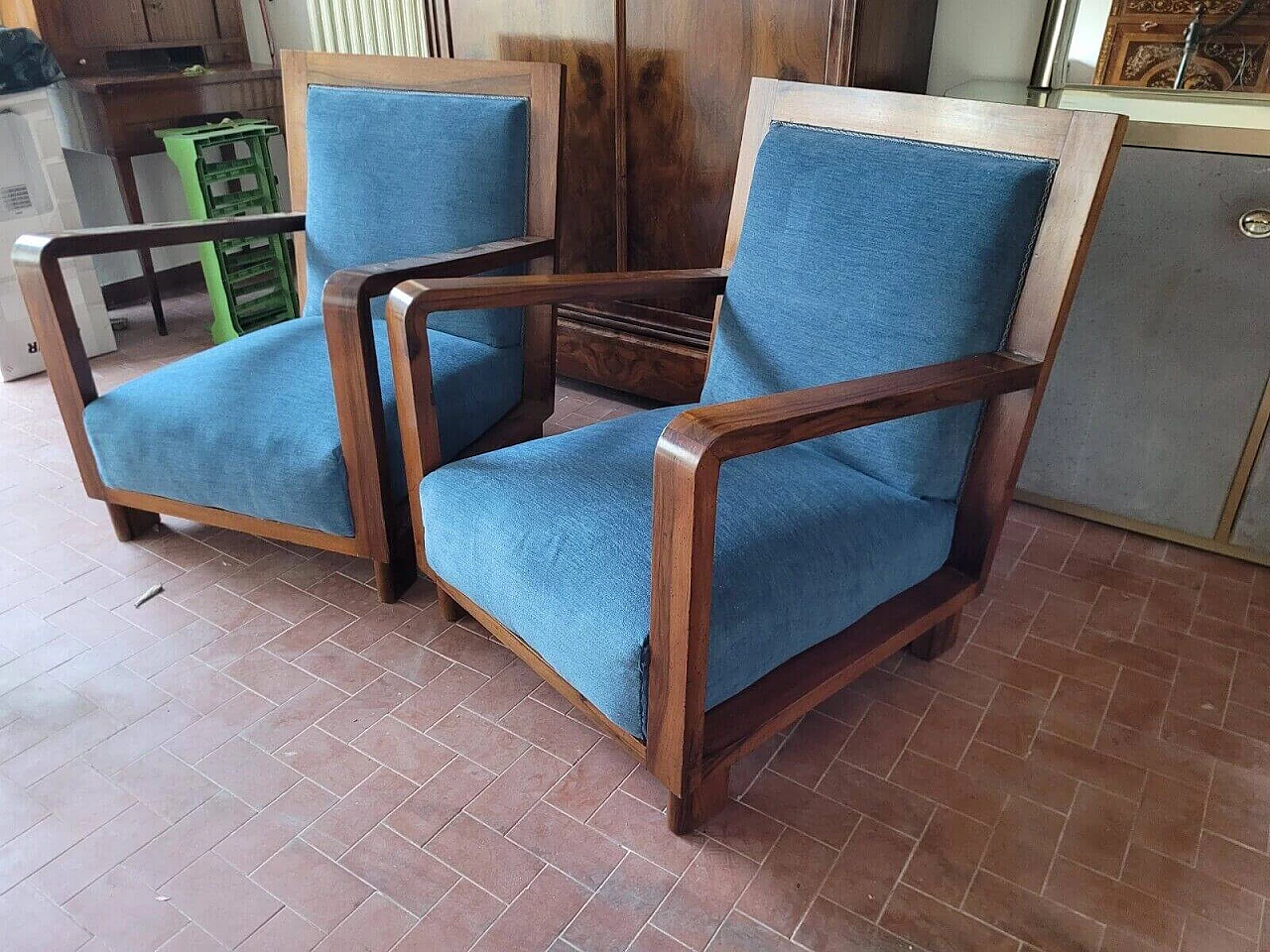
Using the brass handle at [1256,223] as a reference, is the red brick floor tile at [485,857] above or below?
below

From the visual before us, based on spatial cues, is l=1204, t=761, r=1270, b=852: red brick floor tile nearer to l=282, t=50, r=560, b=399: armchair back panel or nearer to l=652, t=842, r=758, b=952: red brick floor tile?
l=652, t=842, r=758, b=952: red brick floor tile

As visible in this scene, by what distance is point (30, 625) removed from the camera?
1.66 meters

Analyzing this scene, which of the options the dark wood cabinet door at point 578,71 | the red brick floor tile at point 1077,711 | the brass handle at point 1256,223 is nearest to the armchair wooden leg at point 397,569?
the dark wood cabinet door at point 578,71

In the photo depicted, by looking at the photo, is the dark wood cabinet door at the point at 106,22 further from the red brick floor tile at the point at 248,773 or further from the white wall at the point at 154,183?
the red brick floor tile at the point at 248,773

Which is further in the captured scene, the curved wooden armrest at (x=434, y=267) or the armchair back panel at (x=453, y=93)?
the armchair back panel at (x=453, y=93)

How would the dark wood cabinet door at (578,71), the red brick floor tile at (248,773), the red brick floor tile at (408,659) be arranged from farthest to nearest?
A: 1. the dark wood cabinet door at (578,71)
2. the red brick floor tile at (408,659)
3. the red brick floor tile at (248,773)

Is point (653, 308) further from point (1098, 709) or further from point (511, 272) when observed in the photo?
point (1098, 709)

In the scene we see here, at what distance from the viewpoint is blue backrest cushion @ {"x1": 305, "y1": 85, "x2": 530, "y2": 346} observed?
68.7 inches

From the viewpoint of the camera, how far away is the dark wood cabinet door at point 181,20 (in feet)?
9.66

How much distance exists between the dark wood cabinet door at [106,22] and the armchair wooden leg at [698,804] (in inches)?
114

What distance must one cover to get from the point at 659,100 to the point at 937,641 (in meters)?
1.38

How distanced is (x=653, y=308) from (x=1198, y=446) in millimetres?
1264

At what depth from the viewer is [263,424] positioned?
1561mm

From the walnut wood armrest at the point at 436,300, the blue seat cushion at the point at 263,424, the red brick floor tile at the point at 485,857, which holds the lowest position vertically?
the red brick floor tile at the point at 485,857
